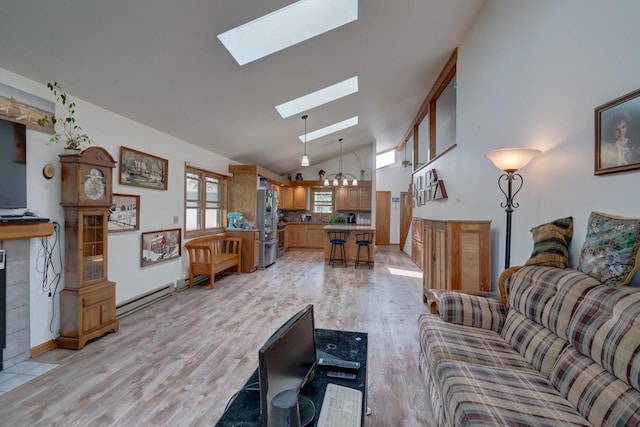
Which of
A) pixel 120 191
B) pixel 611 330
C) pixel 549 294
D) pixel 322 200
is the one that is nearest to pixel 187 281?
pixel 120 191

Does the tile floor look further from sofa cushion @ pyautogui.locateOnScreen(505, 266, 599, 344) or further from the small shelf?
sofa cushion @ pyautogui.locateOnScreen(505, 266, 599, 344)

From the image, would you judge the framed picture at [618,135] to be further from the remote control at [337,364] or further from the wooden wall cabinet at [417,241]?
the wooden wall cabinet at [417,241]

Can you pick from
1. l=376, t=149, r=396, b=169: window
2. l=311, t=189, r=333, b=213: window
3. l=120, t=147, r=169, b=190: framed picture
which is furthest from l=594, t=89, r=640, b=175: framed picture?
l=376, t=149, r=396, b=169: window

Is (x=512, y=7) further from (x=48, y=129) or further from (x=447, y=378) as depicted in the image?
(x=48, y=129)

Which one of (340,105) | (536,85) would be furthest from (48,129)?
(536,85)

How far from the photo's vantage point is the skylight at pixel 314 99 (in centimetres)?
460

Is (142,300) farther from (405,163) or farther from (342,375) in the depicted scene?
(405,163)

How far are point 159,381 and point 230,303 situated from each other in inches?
67.8

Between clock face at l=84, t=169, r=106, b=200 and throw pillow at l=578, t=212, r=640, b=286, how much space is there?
3.95 metres

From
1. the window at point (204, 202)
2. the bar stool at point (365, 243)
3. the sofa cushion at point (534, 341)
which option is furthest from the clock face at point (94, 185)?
the bar stool at point (365, 243)

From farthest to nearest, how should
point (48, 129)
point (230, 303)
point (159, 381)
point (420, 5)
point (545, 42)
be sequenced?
point (230, 303) → point (420, 5) → point (48, 129) → point (545, 42) → point (159, 381)

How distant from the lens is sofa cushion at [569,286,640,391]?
1096 mm

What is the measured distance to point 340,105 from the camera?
5.02 meters

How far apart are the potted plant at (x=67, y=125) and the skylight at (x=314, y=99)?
270cm
